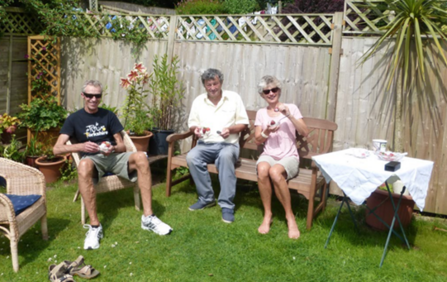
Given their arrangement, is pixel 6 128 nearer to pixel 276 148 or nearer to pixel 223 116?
pixel 223 116

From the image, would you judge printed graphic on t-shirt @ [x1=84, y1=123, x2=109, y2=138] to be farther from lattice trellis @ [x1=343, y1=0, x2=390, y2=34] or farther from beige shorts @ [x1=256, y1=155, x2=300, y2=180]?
lattice trellis @ [x1=343, y1=0, x2=390, y2=34]

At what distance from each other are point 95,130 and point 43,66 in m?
2.59

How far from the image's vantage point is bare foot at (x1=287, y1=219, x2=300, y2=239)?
3.58m

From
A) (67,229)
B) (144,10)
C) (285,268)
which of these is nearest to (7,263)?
(67,229)

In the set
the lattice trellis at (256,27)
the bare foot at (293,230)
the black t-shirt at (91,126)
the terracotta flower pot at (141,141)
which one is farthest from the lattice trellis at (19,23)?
the bare foot at (293,230)

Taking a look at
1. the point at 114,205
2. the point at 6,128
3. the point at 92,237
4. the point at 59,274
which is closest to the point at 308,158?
the point at 114,205

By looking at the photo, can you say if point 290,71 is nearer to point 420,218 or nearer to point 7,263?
point 420,218

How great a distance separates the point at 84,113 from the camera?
3.80 metres

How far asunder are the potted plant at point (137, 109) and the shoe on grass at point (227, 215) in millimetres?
1465

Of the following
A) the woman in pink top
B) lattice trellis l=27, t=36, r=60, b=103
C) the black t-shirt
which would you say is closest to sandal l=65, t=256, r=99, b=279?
the black t-shirt

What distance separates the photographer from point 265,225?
373 centimetres

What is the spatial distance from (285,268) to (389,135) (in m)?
1.86

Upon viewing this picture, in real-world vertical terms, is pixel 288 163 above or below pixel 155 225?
above

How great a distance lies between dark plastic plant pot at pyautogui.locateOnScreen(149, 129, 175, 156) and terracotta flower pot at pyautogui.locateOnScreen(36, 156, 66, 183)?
104 cm
